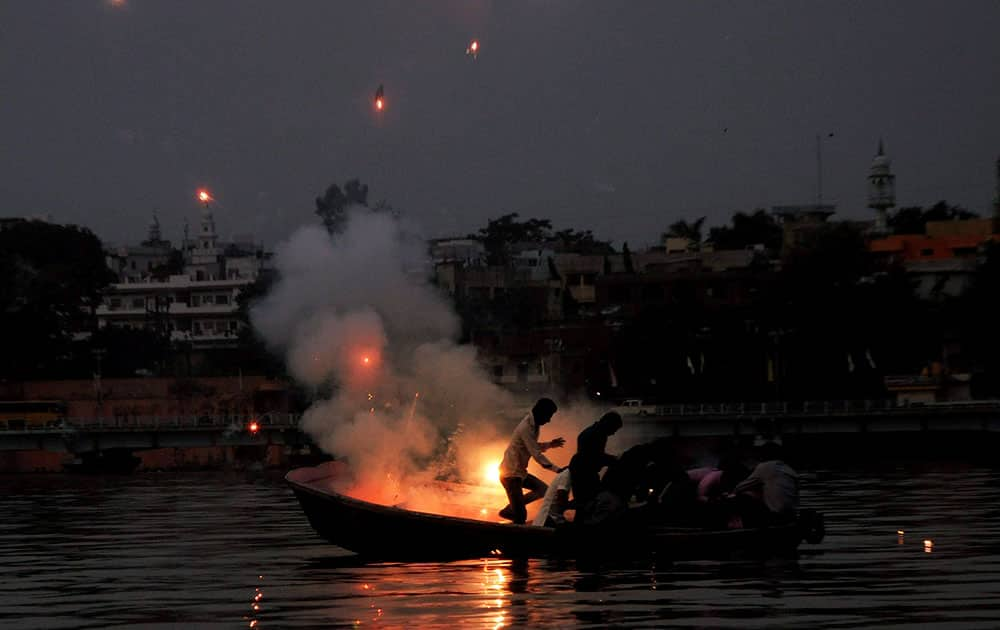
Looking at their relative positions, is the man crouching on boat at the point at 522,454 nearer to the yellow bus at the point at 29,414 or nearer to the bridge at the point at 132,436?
the bridge at the point at 132,436

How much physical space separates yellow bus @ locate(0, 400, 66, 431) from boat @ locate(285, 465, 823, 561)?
69.6 m

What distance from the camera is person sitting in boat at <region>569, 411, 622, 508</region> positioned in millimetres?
24047

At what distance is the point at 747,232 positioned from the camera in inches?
5256

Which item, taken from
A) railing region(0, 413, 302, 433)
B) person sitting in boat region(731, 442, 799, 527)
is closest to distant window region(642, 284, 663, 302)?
railing region(0, 413, 302, 433)

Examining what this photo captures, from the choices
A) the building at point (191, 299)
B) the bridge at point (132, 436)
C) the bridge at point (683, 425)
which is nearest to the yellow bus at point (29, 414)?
the bridge at point (683, 425)

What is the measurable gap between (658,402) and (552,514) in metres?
68.3

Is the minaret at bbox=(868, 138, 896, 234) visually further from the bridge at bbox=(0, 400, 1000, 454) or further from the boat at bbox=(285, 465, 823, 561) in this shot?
the boat at bbox=(285, 465, 823, 561)

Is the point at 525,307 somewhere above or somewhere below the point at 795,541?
above

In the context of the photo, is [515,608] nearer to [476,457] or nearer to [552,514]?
[552,514]

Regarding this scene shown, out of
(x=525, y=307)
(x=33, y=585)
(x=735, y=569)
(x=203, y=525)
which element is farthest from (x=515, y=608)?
(x=525, y=307)

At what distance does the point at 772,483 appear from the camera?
961 inches

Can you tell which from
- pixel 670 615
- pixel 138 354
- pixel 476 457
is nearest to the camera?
pixel 670 615

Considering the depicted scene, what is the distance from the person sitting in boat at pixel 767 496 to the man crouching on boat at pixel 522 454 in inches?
105

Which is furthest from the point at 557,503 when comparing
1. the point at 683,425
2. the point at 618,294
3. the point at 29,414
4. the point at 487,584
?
the point at 618,294
